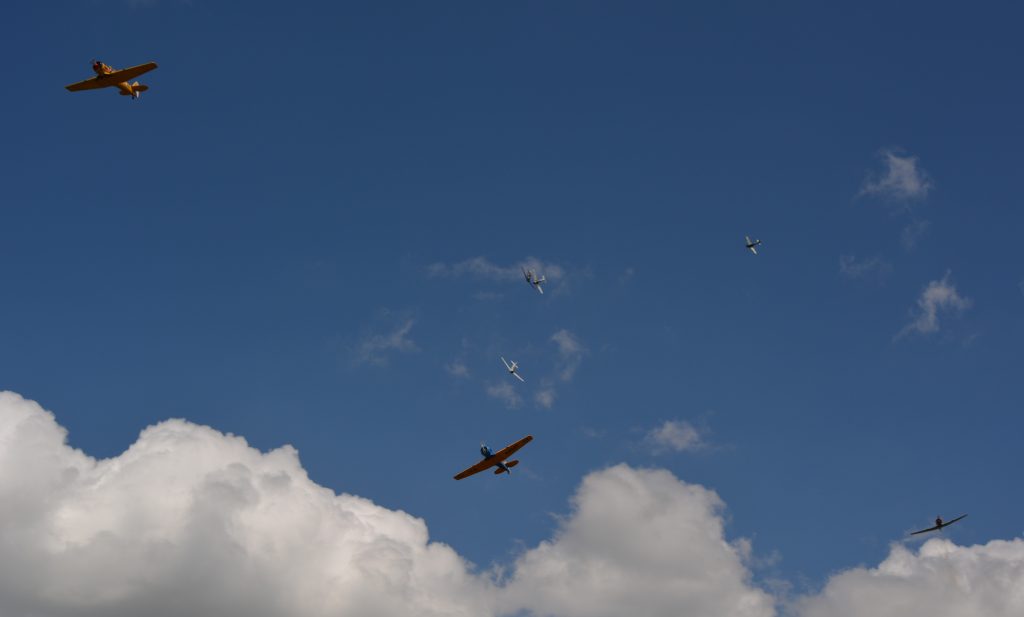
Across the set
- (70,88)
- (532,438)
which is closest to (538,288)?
(532,438)

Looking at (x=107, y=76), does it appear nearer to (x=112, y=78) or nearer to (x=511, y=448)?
(x=112, y=78)

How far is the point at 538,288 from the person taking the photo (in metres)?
193

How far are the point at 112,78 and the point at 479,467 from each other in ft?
257

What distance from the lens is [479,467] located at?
465 feet

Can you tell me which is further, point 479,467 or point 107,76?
point 479,467

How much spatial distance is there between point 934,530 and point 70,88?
158 m

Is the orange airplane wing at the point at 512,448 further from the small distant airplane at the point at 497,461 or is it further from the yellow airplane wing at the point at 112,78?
the yellow airplane wing at the point at 112,78

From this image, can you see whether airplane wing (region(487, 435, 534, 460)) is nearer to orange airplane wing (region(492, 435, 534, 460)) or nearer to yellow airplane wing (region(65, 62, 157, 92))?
orange airplane wing (region(492, 435, 534, 460))

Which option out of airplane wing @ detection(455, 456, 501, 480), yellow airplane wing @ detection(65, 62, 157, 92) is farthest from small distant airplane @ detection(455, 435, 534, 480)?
yellow airplane wing @ detection(65, 62, 157, 92)

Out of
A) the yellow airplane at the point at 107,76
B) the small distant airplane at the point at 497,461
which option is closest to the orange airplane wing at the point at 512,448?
the small distant airplane at the point at 497,461

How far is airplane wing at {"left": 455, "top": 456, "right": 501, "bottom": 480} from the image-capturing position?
140500mm

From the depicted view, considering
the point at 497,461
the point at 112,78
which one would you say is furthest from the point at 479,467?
the point at 112,78

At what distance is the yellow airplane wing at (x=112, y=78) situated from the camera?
115 metres

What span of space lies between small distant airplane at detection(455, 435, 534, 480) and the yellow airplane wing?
73526mm
